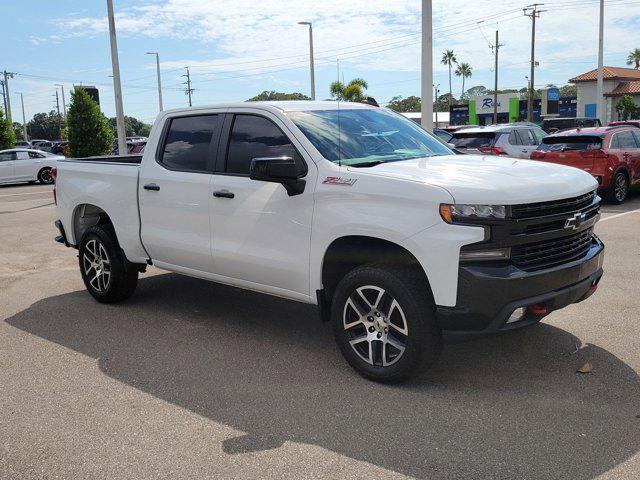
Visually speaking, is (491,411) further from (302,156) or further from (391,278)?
(302,156)

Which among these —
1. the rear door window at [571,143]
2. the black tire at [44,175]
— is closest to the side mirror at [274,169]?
the rear door window at [571,143]

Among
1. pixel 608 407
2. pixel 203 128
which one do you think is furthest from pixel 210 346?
pixel 608 407

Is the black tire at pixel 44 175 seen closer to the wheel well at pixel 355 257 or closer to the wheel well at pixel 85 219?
the wheel well at pixel 85 219

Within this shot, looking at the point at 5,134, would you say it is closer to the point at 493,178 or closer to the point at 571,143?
the point at 571,143

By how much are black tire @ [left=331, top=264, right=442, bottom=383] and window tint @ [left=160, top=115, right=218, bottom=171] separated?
187 cm

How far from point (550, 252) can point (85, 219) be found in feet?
16.3

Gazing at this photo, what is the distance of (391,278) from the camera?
4219 mm

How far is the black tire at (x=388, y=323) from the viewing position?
4.15m

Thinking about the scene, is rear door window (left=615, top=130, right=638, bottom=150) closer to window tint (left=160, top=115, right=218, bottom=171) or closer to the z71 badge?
window tint (left=160, top=115, right=218, bottom=171)

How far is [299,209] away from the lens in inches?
187

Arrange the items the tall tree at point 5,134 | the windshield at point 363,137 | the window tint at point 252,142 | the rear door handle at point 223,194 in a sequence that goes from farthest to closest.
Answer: the tall tree at point 5,134, the rear door handle at point 223,194, the window tint at point 252,142, the windshield at point 363,137

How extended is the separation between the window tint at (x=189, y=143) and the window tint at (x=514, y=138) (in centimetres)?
1149

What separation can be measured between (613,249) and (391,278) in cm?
582

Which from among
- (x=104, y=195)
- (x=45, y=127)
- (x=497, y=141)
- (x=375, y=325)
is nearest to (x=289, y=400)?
(x=375, y=325)
